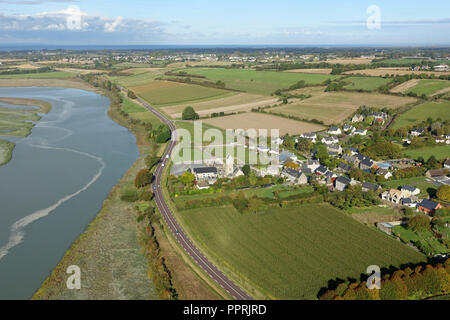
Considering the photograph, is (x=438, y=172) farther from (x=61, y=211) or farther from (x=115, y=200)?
(x=61, y=211)

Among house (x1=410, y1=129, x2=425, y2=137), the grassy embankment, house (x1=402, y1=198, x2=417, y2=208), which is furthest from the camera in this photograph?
house (x1=410, y1=129, x2=425, y2=137)

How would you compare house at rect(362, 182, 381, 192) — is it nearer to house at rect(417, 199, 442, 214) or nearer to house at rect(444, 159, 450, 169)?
house at rect(417, 199, 442, 214)

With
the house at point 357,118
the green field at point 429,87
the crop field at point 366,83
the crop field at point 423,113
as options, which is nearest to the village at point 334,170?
the crop field at point 423,113

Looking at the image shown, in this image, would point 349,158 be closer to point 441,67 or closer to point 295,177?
point 295,177

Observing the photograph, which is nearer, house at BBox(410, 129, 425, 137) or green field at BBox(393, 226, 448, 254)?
green field at BBox(393, 226, 448, 254)

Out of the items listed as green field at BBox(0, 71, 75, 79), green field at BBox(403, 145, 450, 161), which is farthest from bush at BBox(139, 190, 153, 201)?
green field at BBox(0, 71, 75, 79)

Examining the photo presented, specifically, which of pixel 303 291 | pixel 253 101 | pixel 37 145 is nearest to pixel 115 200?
pixel 303 291

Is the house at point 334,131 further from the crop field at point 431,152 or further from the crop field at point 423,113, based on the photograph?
the crop field at point 431,152

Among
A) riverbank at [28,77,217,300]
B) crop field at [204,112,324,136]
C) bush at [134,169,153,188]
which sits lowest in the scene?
riverbank at [28,77,217,300]
